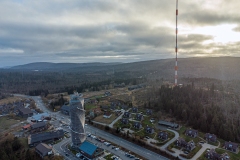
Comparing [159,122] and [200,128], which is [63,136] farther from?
[200,128]

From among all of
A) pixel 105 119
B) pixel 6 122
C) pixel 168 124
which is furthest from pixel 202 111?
pixel 6 122

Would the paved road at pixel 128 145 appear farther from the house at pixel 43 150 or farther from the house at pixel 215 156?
the house at pixel 43 150

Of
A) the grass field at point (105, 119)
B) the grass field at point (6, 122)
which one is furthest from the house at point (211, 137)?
the grass field at point (6, 122)

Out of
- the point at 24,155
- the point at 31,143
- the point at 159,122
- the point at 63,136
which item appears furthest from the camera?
the point at 159,122

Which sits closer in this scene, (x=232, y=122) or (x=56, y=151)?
(x=56, y=151)

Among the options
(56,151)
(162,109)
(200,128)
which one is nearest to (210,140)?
(200,128)

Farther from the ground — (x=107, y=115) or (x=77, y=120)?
(x=77, y=120)

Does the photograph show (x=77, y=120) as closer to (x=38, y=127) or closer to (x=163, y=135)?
(x=38, y=127)
